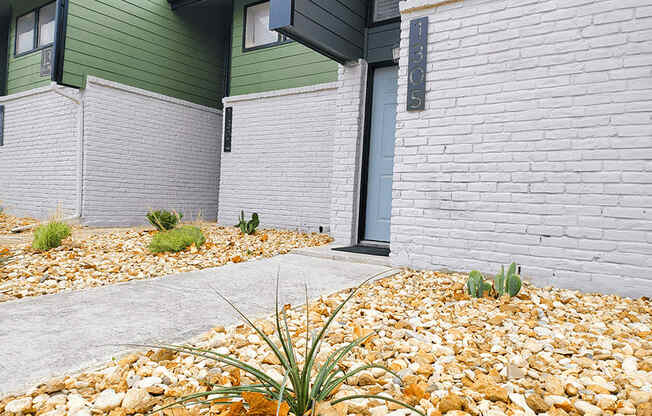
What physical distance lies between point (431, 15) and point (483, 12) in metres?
0.41

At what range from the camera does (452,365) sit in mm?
1417

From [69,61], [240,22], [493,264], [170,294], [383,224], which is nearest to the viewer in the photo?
[170,294]

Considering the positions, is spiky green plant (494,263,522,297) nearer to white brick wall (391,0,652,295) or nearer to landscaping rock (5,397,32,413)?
white brick wall (391,0,652,295)

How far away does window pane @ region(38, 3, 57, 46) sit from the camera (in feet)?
21.4

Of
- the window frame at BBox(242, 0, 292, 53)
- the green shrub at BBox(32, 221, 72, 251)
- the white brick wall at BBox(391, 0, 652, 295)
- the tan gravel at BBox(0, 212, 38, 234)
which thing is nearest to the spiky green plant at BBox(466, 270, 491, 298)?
the white brick wall at BBox(391, 0, 652, 295)

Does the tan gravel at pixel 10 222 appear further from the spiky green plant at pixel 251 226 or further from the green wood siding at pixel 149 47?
the spiky green plant at pixel 251 226

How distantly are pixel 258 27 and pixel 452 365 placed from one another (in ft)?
20.8

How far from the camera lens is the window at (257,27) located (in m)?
6.31

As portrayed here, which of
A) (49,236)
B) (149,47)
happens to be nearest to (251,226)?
(49,236)

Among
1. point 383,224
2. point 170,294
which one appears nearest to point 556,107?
point 383,224

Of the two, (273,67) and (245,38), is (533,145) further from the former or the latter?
(245,38)

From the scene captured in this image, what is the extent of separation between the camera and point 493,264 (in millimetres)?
2891

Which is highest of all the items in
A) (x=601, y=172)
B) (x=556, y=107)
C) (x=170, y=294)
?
(x=556, y=107)

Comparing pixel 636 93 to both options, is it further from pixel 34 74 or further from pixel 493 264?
pixel 34 74
